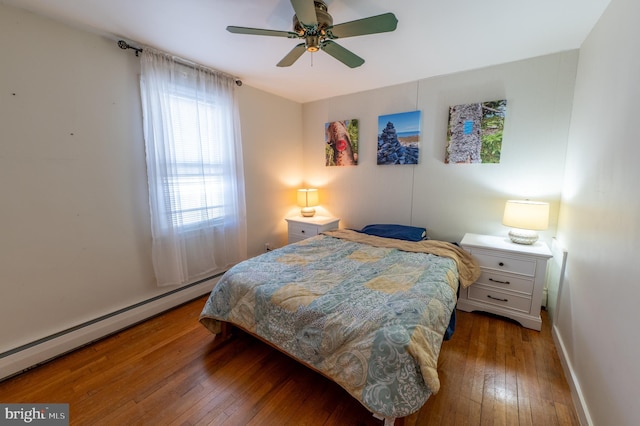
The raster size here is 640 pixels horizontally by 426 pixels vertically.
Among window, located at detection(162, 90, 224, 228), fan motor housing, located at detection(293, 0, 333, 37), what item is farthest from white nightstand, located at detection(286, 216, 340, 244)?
fan motor housing, located at detection(293, 0, 333, 37)

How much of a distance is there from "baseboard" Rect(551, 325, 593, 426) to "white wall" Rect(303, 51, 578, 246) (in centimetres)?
100

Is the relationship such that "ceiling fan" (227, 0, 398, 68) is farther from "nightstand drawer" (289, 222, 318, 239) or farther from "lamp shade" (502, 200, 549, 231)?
"nightstand drawer" (289, 222, 318, 239)

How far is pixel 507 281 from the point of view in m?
2.16

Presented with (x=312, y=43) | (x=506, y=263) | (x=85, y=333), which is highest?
(x=312, y=43)

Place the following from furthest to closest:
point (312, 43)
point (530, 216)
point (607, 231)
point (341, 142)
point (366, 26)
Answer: point (341, 142), point (530, 216), point (312, 43), point (366, 26), point (607, 231)

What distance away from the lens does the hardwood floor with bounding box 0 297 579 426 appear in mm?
1343

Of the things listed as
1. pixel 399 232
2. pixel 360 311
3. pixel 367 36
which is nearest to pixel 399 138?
pixel 399 232

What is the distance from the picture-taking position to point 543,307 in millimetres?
2383

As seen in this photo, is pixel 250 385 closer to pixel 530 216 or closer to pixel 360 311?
pixel 360 311

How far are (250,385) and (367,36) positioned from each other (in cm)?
257

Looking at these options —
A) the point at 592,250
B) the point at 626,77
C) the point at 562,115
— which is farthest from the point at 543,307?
the point at 626,77

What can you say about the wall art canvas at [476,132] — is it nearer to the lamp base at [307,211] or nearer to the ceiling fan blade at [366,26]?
the ceiling fan blade at [366,26]

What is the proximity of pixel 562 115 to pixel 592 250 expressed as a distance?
139 centimetres

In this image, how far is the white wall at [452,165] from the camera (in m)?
2.21
